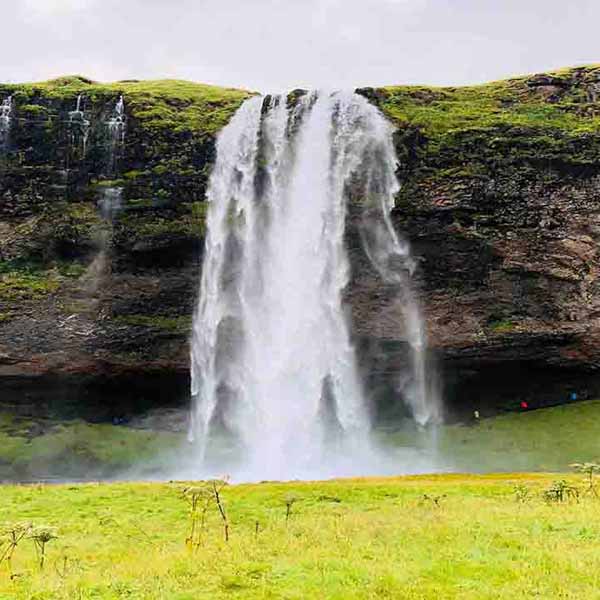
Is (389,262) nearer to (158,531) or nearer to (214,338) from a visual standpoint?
(214,338)

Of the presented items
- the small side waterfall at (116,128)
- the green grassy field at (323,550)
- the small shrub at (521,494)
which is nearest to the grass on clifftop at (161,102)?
the small side waterfall at (116,128)

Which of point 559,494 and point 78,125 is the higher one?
point 78,125

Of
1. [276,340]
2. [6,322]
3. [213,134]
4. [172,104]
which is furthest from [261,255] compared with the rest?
[6,322]

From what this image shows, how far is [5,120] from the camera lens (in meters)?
50.8

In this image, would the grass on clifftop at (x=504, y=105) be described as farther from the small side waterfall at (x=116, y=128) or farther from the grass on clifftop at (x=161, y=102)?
the small side waterfall at (x=116, y=128)

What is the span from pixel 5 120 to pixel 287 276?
21657 millimetres

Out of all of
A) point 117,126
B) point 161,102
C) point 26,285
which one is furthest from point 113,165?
point 26,285

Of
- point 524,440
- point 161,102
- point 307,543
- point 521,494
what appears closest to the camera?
point 307,543

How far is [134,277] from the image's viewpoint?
50125 millimetres

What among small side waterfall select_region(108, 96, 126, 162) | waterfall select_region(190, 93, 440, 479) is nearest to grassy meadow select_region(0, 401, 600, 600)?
waterfall select_region(190, 93, 440, 479)

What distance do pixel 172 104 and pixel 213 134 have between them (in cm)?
460

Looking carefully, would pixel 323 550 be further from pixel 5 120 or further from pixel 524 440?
pixel 5 120

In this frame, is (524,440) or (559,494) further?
(524,440)

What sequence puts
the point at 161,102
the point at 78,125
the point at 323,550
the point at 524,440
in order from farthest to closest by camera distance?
the point at 161,102, the point at 78,125, the point at 524,440, the point at 323,550
